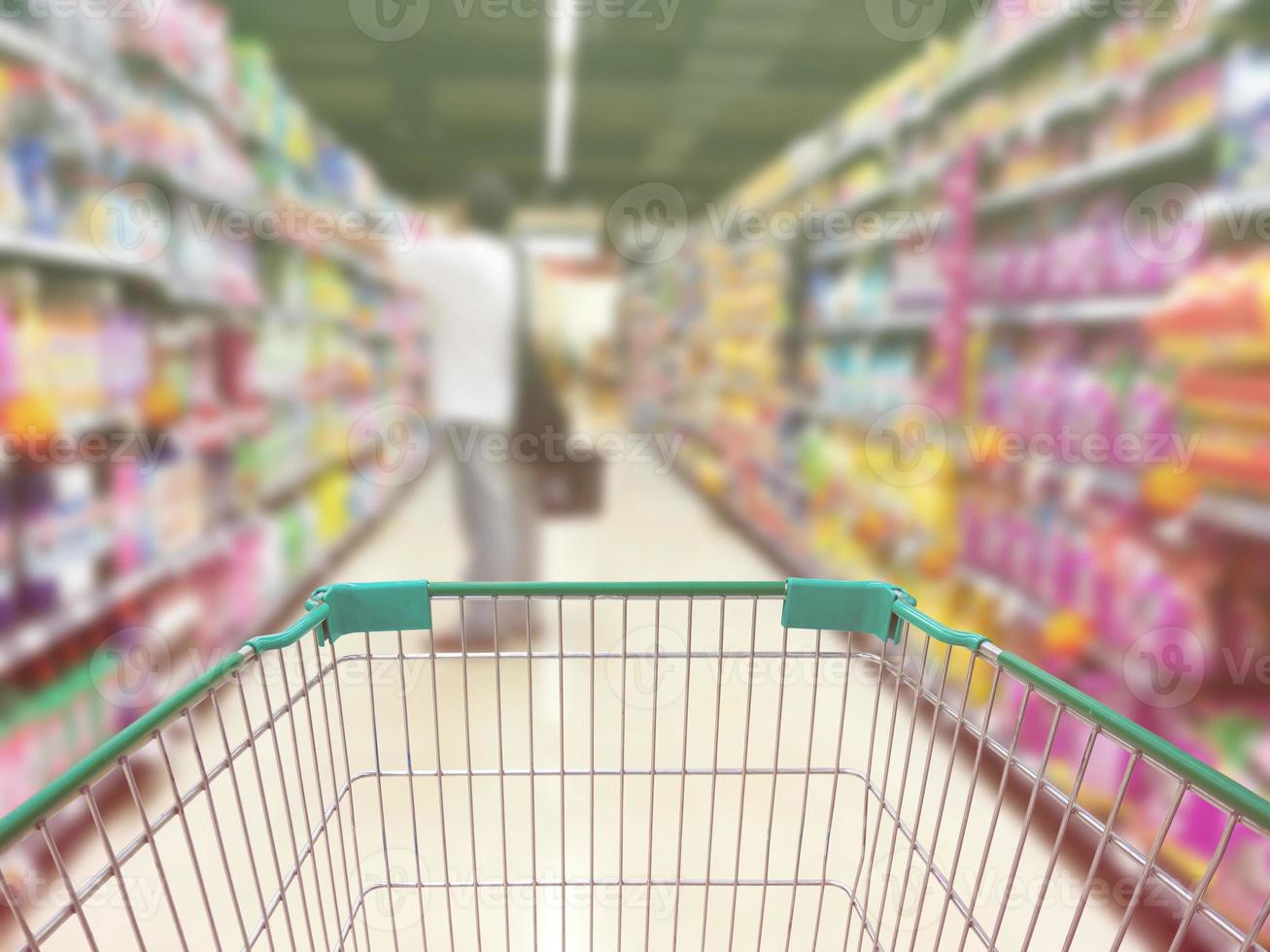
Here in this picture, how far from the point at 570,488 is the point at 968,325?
148cm

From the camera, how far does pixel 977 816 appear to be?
1.92 meters

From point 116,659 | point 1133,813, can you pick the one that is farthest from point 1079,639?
point 116,659

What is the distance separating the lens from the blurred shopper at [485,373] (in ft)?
9.08

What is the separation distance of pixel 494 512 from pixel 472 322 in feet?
2.33

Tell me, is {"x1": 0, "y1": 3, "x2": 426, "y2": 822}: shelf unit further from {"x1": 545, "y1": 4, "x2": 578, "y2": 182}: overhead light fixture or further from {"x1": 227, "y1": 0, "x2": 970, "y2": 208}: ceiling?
{"x1": 545, "y1": 4, "x2": 578, "y2": 182}: overhead light fixture

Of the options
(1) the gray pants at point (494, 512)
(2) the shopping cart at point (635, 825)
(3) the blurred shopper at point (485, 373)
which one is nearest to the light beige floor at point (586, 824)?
(2) the shopping cart at point (635, 825)

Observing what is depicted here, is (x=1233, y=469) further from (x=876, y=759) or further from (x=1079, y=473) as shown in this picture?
(x=876, y=759)

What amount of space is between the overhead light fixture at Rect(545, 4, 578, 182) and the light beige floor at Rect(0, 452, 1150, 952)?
1.91 m

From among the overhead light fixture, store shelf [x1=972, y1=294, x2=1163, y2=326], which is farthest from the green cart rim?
the overhead light fixture

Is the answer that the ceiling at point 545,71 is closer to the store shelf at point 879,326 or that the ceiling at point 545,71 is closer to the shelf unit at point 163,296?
the shelf unit at point 163,296

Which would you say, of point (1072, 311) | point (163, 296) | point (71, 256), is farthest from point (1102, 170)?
point (163, 296)

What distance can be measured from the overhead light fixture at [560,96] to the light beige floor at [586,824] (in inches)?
75.0

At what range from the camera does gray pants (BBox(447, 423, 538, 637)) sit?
9.65 ft

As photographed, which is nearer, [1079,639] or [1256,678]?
[1256,678]
